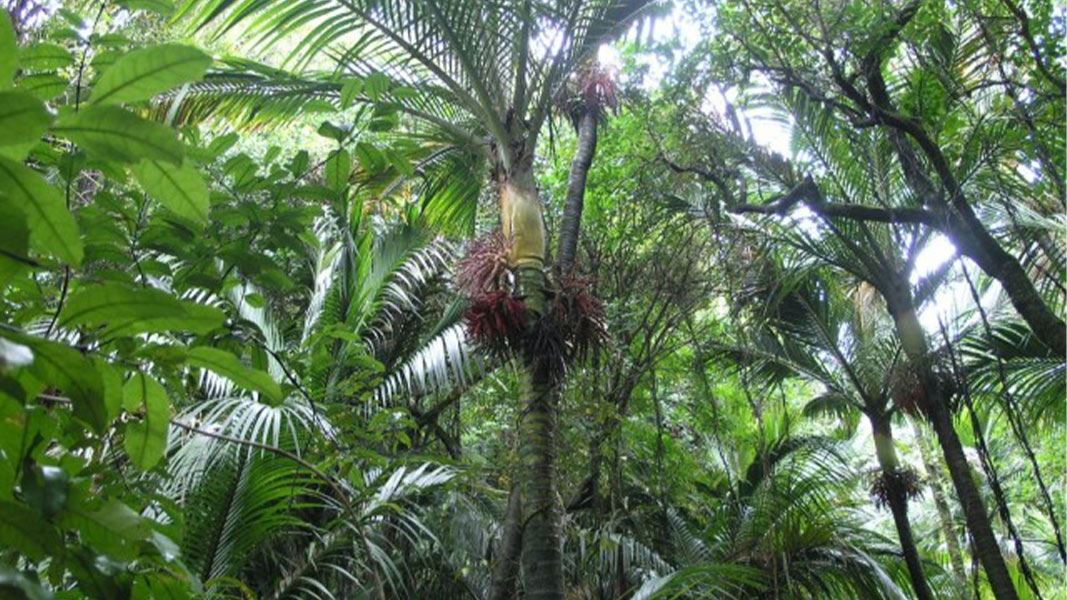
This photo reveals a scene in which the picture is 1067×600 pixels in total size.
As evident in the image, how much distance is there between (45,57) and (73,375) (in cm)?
76

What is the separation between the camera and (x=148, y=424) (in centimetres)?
107

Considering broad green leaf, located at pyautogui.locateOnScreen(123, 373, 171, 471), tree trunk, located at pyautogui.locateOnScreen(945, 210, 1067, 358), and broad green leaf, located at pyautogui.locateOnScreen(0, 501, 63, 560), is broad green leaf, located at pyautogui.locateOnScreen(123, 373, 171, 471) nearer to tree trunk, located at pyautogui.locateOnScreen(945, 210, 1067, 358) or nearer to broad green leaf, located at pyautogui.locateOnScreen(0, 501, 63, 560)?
broad green leaf, located at pyautogui.locateOnScreen(0, 501, 63, 560)

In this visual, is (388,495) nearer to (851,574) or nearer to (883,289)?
(851,574)

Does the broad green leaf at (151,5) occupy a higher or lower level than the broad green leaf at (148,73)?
higher

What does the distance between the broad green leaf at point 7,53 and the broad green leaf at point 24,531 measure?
39cm

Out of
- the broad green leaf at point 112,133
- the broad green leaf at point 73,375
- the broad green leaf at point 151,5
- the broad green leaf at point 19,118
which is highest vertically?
the broad green leaf at point 151,5

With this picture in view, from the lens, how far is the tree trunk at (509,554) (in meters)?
4.52

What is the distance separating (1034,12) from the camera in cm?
366

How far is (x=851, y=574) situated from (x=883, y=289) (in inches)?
86.0

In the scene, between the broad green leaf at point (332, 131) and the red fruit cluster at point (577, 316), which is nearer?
the broad green leaf at point (332, 131)

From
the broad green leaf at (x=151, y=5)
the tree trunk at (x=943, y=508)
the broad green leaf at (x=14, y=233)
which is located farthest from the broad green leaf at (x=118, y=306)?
the tree trunk at (x=943, y=508)

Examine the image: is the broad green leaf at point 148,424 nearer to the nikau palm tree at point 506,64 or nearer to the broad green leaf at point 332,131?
the broad green leaf at point 332,131

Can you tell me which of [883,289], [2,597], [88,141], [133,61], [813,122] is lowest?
[2,597]

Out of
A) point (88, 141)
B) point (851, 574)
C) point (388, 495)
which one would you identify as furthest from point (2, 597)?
point (851, 574)
